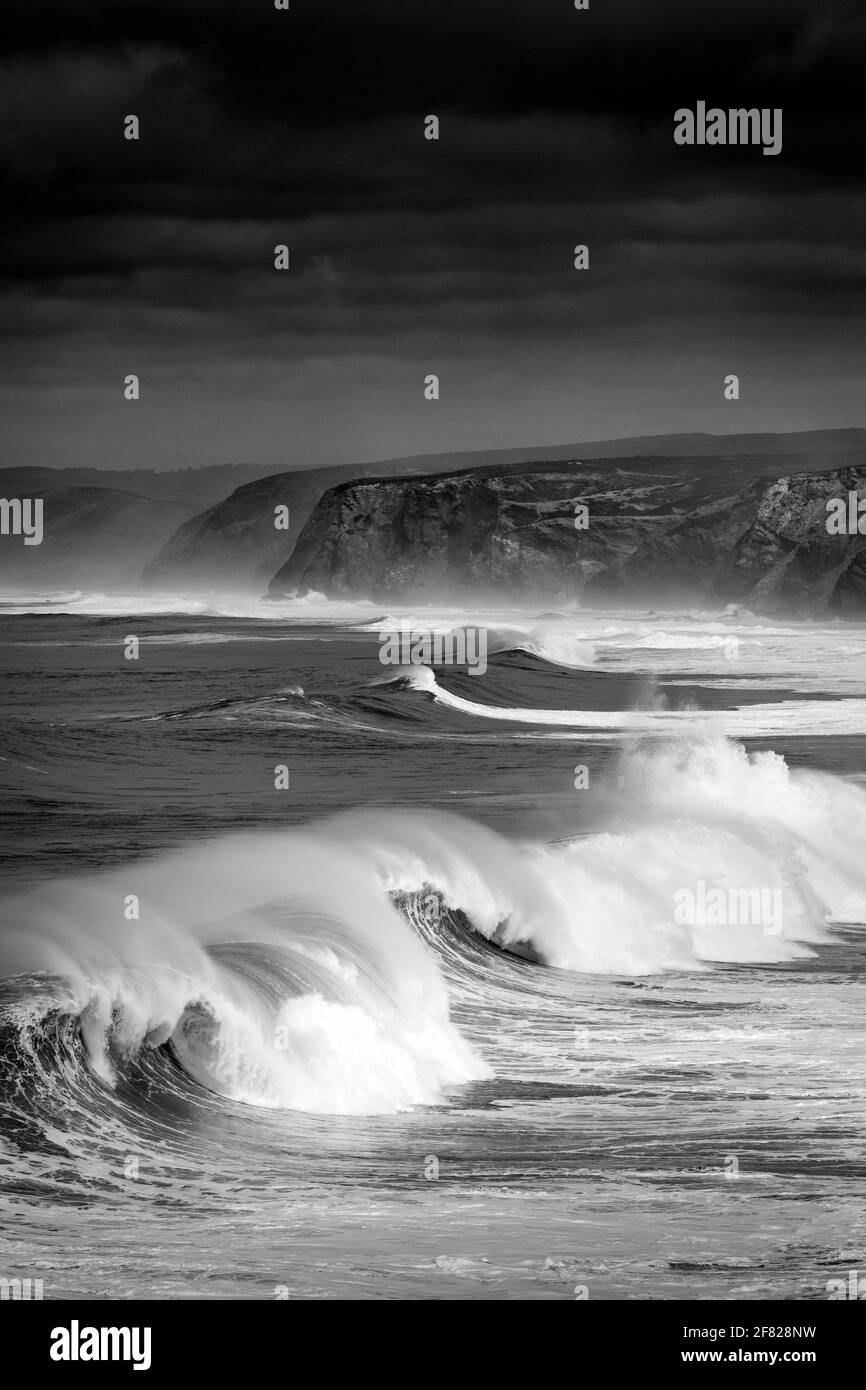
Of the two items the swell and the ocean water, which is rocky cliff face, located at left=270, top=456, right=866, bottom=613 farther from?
the swell

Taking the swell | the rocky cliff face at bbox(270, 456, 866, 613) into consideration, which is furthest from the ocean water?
the rocky cliff face at bbox(270, 456, 866, 613)

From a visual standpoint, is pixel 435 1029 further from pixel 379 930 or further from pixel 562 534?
pixel 562 534

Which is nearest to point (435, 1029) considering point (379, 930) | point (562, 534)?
point (379, 930)

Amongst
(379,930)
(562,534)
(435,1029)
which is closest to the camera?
(435,1029)

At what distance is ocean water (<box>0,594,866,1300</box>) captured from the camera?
329 inches

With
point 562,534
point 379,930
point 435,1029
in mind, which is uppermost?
point 562,534

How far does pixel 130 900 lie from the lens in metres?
15.0

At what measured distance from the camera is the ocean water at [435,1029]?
837cm

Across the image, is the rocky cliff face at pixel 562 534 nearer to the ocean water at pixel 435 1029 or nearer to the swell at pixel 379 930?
the ocean water at pixel 435 1029

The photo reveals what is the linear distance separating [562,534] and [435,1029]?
146m

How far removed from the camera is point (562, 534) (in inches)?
6211

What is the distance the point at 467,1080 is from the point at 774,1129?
101 inches

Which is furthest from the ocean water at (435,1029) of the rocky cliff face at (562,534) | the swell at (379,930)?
the rocky cliff face at (562,534)
